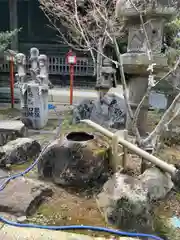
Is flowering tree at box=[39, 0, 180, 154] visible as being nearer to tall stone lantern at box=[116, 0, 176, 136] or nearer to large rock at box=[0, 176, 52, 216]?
tall stone lantern at box=[116, 0, 176, 136]

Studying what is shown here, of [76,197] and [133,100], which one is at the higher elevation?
[133,100]

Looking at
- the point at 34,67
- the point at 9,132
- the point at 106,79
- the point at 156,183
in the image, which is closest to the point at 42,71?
the point at 34,67

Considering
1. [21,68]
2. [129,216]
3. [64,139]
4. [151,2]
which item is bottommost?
[129,216]

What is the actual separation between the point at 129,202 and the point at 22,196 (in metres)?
1.23

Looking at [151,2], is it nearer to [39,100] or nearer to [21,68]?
[39,100]

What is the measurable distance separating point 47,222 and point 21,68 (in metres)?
5.46

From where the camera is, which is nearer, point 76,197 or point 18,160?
point 76,197

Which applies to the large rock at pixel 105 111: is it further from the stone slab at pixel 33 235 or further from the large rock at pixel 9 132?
the stone slab at pixel 33 235

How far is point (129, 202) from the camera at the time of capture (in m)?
2.59

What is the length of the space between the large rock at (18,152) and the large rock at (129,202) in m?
1.87

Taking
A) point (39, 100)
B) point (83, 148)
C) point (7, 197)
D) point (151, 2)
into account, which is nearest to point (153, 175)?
point (83, 148)

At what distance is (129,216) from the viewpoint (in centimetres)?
260

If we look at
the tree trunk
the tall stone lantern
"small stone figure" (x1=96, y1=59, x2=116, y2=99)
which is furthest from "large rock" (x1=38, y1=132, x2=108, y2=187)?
"small stone figure" (x1=96, y1=59, x2=116, y2=99)

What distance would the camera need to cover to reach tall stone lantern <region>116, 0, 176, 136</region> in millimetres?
4395
